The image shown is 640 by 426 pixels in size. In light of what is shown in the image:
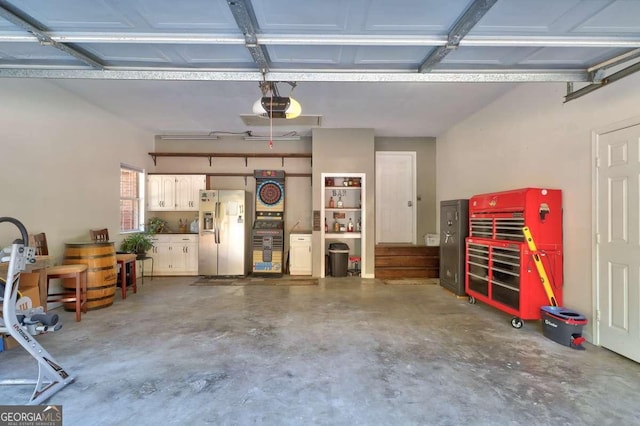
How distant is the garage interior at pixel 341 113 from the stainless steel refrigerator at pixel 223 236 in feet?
3.84

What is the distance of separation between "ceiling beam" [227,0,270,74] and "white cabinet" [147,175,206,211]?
4.83m

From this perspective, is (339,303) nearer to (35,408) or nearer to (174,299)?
(174,299)

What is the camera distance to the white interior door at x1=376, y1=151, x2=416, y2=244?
277 inches

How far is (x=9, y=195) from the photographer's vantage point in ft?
12.0

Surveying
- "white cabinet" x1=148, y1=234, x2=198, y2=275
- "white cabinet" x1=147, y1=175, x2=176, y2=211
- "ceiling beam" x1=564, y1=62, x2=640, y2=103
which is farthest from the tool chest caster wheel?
"white cabinet" x1=147, y1=175, x2=176, y2=211

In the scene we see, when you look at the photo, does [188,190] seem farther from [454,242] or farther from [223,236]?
[454,242]

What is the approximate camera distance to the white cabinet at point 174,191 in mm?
6727

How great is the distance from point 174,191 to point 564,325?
696cm

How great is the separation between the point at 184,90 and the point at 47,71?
1.82m

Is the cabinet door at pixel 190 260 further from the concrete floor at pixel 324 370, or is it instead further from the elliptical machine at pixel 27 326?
the elliptical machine at pixel 27 326

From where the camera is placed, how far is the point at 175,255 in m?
6.45

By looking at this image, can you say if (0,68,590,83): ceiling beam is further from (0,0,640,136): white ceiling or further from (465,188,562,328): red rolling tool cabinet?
(465,188,562,328): red rolling tool cabinet

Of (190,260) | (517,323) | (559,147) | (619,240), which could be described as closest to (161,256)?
(190,260)
